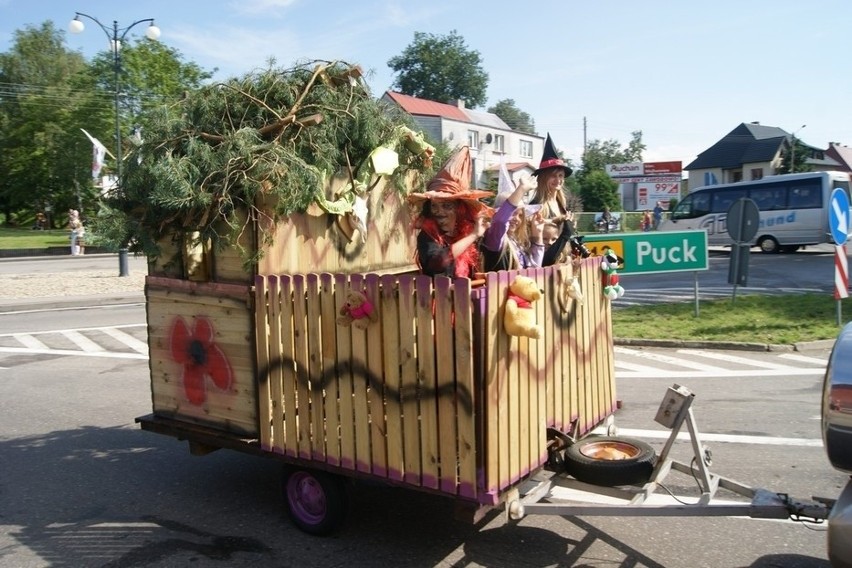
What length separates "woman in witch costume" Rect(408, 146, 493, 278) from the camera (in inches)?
153

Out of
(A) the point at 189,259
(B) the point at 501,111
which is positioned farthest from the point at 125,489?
(B) the point at 501,111

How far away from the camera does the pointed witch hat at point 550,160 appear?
4656mm

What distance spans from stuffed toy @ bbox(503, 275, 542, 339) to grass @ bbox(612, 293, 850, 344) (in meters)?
7.49

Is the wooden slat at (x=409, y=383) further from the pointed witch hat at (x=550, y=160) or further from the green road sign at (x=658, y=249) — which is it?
the green road sign at (x=658, y=249)

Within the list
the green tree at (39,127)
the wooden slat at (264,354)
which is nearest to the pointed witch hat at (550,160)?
the wooden slat at (264,354)

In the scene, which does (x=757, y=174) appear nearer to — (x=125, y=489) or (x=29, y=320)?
(x=29, y=320)

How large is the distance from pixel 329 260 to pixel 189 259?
0.90m

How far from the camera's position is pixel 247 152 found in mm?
4078

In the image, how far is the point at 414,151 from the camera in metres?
5.12

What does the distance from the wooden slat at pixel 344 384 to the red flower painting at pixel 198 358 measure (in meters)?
0.93

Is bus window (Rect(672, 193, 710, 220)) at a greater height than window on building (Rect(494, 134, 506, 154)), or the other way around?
window on building (Rect(494, 134, 506, 154))

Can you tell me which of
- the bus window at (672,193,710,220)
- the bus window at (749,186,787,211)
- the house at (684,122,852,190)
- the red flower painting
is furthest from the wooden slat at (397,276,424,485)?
the house at (684,122,852,190)

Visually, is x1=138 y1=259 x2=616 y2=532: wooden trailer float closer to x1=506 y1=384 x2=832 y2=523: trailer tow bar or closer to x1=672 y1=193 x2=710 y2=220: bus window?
x1=506 y1=384 x2=832 y2=523: trailer tow bar

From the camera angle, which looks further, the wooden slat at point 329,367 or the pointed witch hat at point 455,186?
the pointed witch hat at point 455,186
